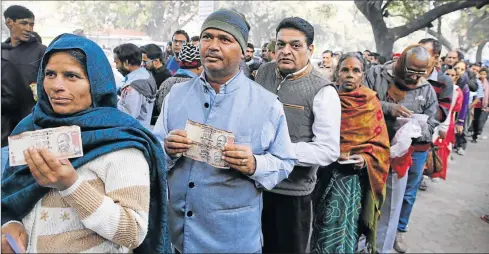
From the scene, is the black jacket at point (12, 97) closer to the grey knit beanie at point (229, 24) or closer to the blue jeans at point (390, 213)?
the grey knit beanie at point (229, 24)

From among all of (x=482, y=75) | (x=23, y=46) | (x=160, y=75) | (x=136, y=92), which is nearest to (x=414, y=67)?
(x=136, y=92)

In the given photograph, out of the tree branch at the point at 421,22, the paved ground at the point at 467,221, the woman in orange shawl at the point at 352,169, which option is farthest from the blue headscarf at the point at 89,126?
the tree branch at the point at 421,22

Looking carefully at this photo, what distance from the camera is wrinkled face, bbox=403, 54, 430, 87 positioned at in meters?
2.86

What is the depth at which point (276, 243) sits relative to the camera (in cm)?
238

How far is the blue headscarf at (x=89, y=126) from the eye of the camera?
3.87 feet

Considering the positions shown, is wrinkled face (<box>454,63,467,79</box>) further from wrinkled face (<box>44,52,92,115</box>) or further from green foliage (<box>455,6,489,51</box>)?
wrinkled face (<box>44,52,92,115</box>)

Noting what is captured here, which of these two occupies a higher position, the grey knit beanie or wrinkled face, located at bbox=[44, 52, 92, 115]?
the grey knit beanie

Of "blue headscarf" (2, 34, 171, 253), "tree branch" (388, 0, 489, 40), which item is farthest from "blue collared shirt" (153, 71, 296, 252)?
"tree branch" (388, 0, 489, 40)

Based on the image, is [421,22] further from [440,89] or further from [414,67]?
[414,67]

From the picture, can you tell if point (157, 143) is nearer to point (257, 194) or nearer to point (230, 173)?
point (230, 173)

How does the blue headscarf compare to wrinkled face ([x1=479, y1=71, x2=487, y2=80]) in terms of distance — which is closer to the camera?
the blue headscarf

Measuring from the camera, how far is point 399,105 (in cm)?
291

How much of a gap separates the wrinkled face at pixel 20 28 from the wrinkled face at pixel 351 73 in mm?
3066

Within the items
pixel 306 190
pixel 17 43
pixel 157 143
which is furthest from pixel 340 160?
pixel 17 43
